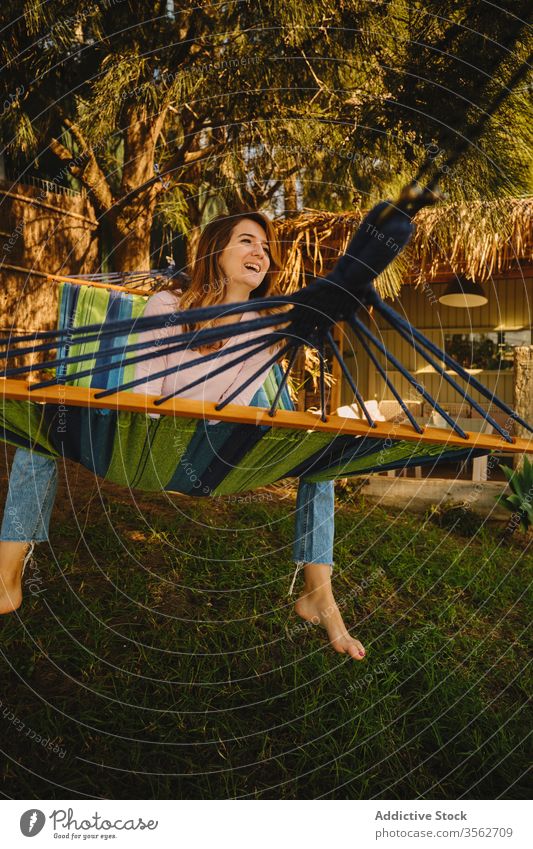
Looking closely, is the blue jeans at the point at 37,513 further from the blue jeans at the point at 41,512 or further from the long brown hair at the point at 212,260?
the long brown hair at the point at 212,260

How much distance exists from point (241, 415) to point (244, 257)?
0.92 meters

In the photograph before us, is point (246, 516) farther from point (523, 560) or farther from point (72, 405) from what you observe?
point (72, 405)

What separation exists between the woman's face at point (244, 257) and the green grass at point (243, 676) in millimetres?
1112

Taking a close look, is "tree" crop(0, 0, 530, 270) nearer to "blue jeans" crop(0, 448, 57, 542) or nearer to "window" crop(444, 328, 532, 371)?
"blue jeans" crop(0, 448, 57, 542)

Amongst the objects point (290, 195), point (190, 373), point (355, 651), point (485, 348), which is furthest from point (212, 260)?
point (485, 348)

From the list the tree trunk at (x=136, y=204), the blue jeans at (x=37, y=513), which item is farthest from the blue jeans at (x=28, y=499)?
the tree trunk at (x=136, y=204)

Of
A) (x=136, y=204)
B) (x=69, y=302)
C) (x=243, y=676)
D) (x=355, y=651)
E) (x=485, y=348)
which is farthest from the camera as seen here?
(x=485, y=348)

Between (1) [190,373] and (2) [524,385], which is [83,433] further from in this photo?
(2) [524,385]

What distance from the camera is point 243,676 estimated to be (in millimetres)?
1797

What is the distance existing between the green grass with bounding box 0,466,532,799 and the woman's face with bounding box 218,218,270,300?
111cm

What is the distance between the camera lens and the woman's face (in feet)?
6.12

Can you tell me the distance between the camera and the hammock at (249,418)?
1071mm

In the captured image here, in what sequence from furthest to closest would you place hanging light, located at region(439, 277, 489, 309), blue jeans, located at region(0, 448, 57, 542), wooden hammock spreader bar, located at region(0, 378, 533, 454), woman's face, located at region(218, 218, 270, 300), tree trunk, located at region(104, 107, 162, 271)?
hanging light, located at region(439, 277, 489, 309), tree trunk, located at region(104, 107, 162, 271), woman's face, located at region(218, 218, 270, 300), blue jeans, located at region(0, 448, 57, 542), wooden hammock spreader bar, located at region(0, 378, 533, 454)

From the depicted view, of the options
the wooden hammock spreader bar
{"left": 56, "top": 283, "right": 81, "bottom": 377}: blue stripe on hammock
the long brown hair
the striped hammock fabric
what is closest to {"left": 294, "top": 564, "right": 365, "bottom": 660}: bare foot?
the striped hammock fabric
